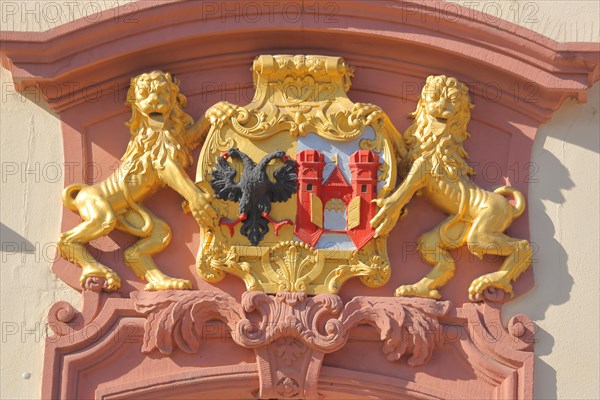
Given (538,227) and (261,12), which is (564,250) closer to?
(538,227)

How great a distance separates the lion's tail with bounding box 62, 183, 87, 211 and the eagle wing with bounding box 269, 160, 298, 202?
1158mm

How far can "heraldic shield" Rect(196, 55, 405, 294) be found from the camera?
37.1ft

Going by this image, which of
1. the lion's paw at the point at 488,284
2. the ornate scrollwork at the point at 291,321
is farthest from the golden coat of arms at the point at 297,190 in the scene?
the ornate scrollwork at the point at 291,321

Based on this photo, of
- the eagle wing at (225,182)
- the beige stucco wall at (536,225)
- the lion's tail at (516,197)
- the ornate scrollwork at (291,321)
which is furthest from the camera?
the lion's tail at (516,197)

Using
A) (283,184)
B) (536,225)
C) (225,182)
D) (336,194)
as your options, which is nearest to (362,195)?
(336,194)

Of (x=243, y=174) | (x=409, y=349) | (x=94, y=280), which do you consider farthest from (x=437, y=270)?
(x=94, y=280)

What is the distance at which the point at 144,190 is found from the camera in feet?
37.6

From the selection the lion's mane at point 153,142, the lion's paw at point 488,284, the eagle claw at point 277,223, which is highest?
the lion's mane at point 153,142

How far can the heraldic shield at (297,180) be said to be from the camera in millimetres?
11320

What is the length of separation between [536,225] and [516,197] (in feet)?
0.70

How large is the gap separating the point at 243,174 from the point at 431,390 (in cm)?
169

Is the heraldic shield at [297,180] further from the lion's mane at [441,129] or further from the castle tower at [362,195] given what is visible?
the lion's mane at [441,129]

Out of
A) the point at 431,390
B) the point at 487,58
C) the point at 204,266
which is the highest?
the point at 487,58

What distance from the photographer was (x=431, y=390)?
11.2m
